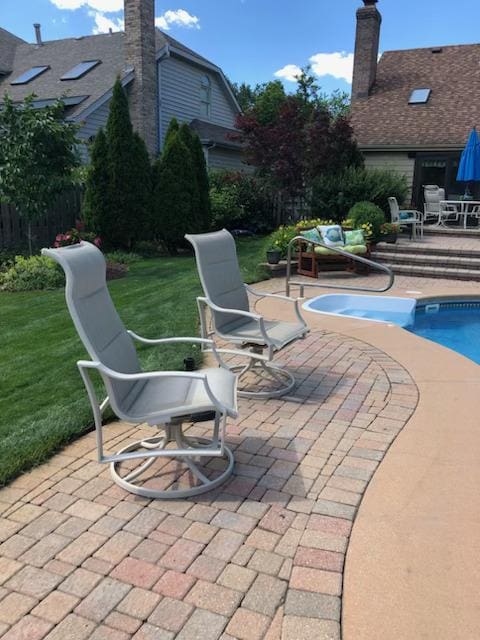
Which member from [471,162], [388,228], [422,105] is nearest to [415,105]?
[422,105]

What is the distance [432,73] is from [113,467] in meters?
20.5

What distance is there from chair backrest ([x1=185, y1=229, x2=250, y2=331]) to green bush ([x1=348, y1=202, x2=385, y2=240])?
279 inches

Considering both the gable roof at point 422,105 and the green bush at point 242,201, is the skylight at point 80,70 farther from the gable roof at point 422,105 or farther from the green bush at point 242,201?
the gable roof at point 422,105

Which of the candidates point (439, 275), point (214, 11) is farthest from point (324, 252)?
point (214, 11)

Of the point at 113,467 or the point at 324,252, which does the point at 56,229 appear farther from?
the point at 113,467

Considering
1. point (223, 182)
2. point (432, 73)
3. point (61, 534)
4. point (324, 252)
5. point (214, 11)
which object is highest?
point (214, 11)

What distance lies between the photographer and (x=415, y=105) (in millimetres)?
17844

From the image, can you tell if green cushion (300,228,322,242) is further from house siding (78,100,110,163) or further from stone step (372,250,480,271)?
house siding (78,100,110,163)

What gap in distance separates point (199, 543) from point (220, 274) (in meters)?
2.67

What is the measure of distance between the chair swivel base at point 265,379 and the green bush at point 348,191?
940 cm

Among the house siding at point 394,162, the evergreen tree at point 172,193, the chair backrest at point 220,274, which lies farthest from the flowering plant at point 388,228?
the chair backrest at point 220,274

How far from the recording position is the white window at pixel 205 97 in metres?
21.1

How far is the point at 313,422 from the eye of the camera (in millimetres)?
3693

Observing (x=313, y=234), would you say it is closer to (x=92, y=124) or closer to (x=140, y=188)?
(x=140, y=188)
